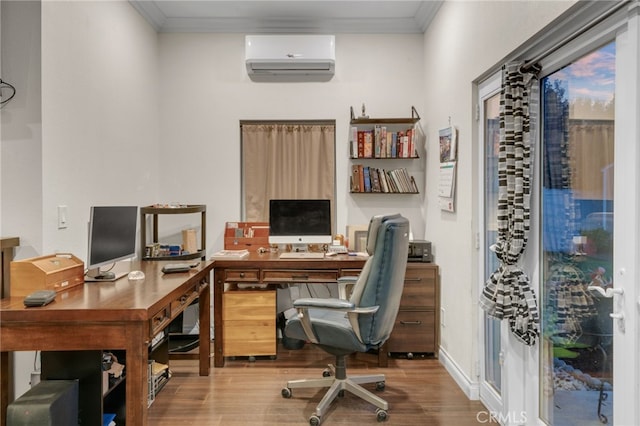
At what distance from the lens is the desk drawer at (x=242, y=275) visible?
3.30m

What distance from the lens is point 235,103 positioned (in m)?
3.97

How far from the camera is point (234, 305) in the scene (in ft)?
10.8

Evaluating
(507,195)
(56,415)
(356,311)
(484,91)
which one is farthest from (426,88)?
(56,415)

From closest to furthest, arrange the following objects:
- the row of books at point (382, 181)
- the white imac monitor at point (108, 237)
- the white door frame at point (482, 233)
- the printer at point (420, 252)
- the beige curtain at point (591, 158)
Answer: the beige curtain at point (591, 158) < the white imac monitor at point (108, 237) < the white door frame at point (482, 233) < the printer at point (420, 252) < the row of books at point (382, 181)

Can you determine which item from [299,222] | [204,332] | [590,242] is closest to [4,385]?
[204,332]

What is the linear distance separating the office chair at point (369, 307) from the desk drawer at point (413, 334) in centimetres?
89

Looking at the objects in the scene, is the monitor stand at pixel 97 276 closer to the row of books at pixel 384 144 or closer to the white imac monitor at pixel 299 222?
the white imac monitor at pixel 299 222

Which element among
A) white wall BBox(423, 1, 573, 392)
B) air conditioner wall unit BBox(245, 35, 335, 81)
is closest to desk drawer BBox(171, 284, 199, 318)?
Result: white wall BBox(423, 1, 573, 392)

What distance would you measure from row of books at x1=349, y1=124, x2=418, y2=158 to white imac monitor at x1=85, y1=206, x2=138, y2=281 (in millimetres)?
2091

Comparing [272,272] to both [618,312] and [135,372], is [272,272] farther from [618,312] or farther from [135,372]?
[618,312]

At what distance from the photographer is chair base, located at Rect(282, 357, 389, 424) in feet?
8.04

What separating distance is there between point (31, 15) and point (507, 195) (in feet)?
9.22

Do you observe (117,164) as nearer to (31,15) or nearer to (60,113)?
(60,113)

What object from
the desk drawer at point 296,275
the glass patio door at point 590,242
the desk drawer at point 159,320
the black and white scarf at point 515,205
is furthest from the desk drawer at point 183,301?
the glass patio door at point 590,242
